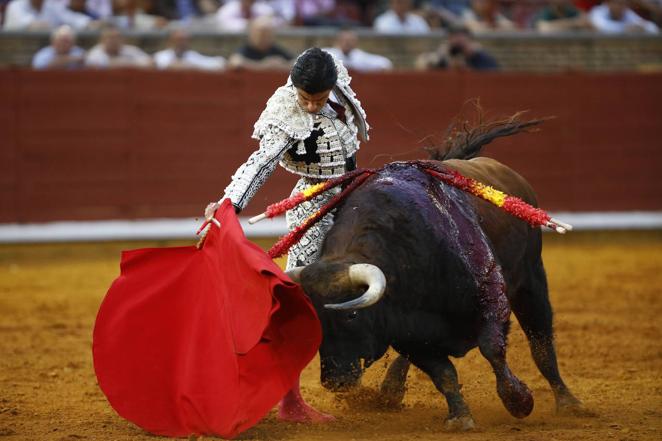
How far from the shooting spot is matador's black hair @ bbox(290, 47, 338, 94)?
A: 139 inches

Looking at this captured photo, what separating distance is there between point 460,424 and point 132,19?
7.30 metres

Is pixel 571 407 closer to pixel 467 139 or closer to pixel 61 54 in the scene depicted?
pixel 467 139

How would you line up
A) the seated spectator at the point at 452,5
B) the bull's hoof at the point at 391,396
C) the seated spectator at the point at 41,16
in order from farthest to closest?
the seated spectator at the point at 452,5
the seated spectator at the point at 41,16
the bull's hoof at the point at 391,396

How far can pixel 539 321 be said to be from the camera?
4.31 meters

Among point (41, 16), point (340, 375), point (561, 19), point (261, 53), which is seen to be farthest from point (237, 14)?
point (340, 375)

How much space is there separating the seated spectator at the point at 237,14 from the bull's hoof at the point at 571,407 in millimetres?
6752

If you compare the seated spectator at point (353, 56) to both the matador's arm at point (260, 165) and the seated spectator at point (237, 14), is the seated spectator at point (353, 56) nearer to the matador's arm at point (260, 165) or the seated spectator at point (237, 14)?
the seated spectator at point (237, 14)

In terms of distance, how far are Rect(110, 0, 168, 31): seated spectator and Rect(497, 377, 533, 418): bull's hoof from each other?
23.4ft

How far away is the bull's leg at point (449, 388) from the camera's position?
11.9 feet

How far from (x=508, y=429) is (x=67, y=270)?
5403 millimetres

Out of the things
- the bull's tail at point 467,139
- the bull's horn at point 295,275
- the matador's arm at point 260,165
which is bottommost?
the bull's horn at point 295,275

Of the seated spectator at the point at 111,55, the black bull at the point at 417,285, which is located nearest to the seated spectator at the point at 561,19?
the seated spectator at the point at 111,55

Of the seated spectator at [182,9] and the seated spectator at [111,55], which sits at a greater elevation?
the seated spectator at [182,9]

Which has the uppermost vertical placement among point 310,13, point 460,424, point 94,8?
point 94,8
